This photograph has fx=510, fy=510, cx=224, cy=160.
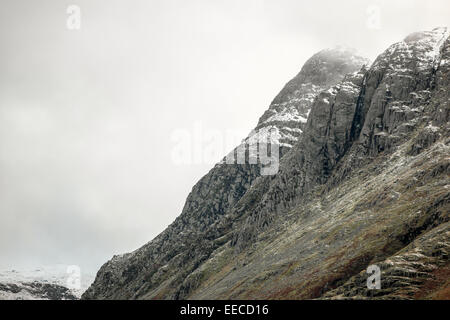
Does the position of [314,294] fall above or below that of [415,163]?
below

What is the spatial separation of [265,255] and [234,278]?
14.6 m

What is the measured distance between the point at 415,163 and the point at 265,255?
6371 centimetres

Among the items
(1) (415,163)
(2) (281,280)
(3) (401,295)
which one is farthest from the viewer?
(1) (415,163)

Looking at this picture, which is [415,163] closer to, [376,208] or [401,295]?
[376,208]

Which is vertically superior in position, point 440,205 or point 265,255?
point 440,205

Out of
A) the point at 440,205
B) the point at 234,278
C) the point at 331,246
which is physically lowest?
the point at 234,278

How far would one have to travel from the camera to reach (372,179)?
200m

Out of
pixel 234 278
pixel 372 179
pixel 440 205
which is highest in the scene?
pixel 372 179
